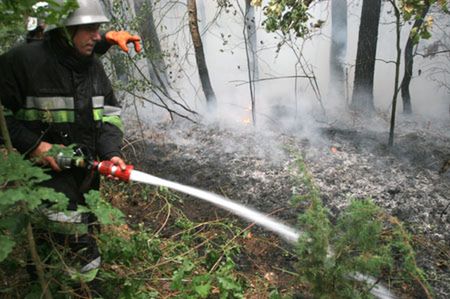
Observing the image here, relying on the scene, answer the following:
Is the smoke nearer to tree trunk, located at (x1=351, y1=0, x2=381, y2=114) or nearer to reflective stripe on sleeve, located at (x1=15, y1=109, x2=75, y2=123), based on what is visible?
tree trunk, located at (x1=351, y1=0, x2=381, y2=114)

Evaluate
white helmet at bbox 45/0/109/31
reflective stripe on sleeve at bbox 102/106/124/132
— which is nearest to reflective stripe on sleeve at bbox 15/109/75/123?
reflective stripe on sleeve at bbox 102/106/124/132

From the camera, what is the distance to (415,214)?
4.69 m

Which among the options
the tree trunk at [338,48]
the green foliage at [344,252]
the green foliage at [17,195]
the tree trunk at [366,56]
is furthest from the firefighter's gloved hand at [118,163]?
the tree trunk at [338,48]

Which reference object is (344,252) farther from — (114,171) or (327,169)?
(327,169)

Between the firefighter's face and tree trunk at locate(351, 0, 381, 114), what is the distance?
7.56 metres

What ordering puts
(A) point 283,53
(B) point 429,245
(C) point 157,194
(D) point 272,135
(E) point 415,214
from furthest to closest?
(A) point 283,53 < (D) point 272,135 < (C) point 157,194 < (E) point 415,214 < (B) point 429,245

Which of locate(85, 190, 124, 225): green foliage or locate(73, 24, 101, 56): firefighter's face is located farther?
locate(73, 24, 101, 56): firefighter's face

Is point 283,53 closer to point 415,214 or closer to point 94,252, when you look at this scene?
point 415,214

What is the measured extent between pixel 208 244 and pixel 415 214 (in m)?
2.51

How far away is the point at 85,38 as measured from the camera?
9.12ft

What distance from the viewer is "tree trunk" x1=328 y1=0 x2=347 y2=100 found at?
11875 mm

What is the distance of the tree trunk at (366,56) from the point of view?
8.88m

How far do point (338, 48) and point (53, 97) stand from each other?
36.9 feet

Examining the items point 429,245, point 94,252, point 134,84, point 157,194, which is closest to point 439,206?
point 429,245
